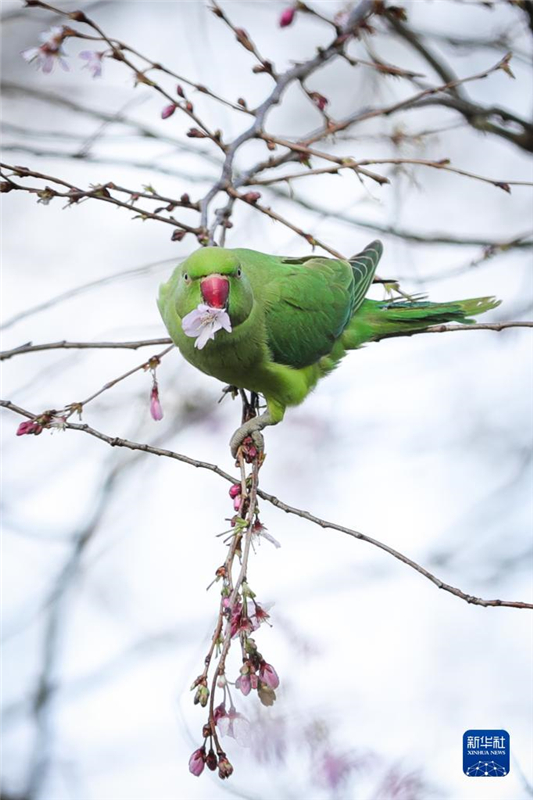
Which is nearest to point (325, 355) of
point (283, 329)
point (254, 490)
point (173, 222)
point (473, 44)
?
point (283, 329)

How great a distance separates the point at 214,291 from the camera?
2.08m

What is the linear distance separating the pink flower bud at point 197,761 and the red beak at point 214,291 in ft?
3.25

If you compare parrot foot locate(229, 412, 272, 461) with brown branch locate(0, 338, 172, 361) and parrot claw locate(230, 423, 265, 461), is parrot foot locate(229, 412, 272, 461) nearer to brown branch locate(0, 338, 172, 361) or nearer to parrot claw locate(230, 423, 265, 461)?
parrot claw locate(230, 423, 265, 461)

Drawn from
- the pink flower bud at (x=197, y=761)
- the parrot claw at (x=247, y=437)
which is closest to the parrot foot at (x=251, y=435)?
the parrot claw at (x=247, y=437)

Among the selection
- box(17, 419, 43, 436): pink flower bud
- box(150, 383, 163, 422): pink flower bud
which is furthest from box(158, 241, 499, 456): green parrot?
box(17, 419, 43, 436): pink flower bud

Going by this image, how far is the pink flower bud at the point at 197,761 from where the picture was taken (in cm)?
164

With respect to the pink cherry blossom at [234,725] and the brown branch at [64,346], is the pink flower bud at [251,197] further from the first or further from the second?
the pink cherry blossom at [234,725]

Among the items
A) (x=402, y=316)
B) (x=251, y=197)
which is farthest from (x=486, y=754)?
(x=251, y=197)

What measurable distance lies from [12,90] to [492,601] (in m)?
3.37

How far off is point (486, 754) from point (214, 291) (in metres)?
1.75

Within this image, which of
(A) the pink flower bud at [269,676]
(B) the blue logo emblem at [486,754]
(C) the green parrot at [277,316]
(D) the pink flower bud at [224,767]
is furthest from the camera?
(B) the blue logo emblem at [486,754]

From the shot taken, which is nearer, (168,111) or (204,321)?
(204,321)

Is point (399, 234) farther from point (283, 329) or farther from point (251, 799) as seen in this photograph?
point (251, 799)

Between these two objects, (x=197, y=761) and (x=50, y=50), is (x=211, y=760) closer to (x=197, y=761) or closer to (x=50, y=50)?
(x=197, y=761)
